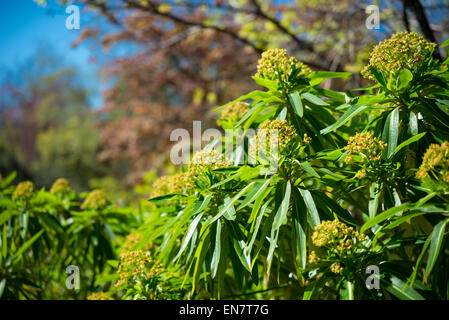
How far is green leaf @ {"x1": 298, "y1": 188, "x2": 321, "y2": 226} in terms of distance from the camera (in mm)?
1282

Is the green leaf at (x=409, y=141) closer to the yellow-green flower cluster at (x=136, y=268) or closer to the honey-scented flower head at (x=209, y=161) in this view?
the honey-scented flower head at (x=209, y=161)

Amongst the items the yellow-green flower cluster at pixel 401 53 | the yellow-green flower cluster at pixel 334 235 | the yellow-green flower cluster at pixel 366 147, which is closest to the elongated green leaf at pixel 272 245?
the yellow-green flower cluster at pixel 334 235

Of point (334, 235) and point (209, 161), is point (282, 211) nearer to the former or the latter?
point (334, 235)

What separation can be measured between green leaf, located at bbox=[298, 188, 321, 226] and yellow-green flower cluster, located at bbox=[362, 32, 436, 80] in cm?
55

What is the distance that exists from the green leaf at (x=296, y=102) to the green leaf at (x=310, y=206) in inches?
12.5

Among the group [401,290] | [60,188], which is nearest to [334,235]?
[401,290]

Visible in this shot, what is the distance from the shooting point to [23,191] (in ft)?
7.24

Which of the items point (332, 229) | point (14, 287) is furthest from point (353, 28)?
point (14, 287)

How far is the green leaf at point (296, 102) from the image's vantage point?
4.74 ft

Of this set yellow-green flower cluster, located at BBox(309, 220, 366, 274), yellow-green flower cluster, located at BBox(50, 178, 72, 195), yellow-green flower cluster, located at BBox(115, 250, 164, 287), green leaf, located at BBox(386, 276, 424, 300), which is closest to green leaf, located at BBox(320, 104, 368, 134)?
yellow-green flower cluster, located at BBox(309, 220, 366, 274)

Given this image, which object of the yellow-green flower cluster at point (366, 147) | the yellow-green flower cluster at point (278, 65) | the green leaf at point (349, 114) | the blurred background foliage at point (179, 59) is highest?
the blurred background foliage at point (179, 59)

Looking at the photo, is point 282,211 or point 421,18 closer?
point 282,211

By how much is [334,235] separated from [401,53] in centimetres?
74

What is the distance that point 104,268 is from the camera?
2.45 metres
